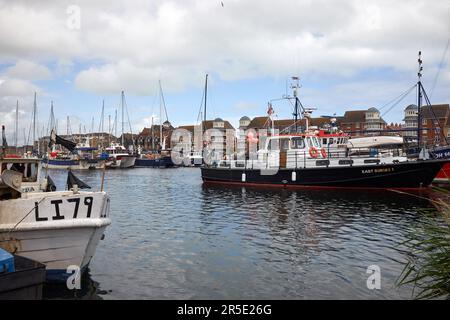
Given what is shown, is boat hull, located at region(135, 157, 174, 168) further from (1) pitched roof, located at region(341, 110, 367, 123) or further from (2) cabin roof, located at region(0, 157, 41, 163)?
(2) cabin roof, located at region(0, 157, 41, 163)

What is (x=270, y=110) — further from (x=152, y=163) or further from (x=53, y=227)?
(x=152, y=163)

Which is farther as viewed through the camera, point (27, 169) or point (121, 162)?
point (121, 162)

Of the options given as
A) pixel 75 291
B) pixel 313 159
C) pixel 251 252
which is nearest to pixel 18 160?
pixel 75 291

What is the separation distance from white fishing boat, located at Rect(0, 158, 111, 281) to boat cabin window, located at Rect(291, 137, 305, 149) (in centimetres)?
2525

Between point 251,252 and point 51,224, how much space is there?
618cm

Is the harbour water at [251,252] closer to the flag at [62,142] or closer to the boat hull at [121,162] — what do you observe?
the flag at [62,142]

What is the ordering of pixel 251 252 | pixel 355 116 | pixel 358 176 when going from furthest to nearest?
pixel 355 116 < pixel 358 176 < pixel 251 252

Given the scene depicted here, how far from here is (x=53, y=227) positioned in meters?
8.58

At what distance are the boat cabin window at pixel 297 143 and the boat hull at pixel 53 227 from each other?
2544cm

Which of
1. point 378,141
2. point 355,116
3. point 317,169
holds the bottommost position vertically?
point 317,169

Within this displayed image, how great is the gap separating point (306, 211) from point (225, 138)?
109598mm

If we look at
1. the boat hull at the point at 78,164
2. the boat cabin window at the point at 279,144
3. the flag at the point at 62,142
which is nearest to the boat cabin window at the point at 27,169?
the flag at the point at 62,142

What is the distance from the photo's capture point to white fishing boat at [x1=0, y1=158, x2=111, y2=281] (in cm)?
855
